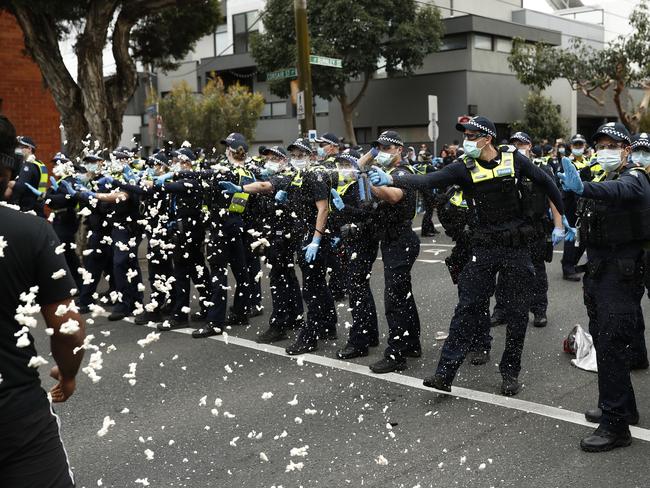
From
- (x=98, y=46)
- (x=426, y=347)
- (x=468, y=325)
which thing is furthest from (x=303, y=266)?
(x=98, y=46)

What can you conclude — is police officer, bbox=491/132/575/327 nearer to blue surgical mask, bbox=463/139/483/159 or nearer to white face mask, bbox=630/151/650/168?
blue surgical mask, bbox=463/139/483/159

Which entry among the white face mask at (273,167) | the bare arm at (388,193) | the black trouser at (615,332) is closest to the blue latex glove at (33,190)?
the white face mask at (273,167)

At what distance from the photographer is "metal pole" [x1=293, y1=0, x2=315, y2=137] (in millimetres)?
15227

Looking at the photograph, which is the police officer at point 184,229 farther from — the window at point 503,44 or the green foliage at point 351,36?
the window at point 503,44

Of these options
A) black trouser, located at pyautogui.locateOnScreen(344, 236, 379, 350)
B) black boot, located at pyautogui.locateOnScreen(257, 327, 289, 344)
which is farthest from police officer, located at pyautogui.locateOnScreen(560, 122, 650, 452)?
black boot, located at pyautogui.locateOnScreen(257, 327, 289, 344)

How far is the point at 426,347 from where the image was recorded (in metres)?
7.13

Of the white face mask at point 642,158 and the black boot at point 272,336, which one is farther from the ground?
the white face mask at point 642,158

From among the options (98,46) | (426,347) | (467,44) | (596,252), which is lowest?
(426,347)

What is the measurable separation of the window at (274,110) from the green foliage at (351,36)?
904cm

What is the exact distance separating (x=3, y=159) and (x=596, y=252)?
3719 millimetres

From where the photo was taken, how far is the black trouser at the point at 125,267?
8891 millimetres

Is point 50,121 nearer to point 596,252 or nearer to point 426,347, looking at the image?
point 426,347

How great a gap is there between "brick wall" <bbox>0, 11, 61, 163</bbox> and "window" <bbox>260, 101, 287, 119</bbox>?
81.5 ft

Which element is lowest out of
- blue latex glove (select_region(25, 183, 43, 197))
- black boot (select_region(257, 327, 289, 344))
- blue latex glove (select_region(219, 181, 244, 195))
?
black boot (select_region(257, 327, 289, 344))
